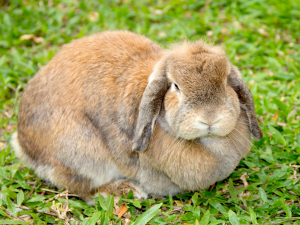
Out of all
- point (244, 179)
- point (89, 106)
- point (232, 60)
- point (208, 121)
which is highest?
point (208, 121)

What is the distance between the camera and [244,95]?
3.61 meters

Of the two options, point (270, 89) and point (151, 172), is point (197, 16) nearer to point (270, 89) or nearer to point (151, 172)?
point (270, 89)

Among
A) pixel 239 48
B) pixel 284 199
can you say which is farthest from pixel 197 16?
pixel 284 199

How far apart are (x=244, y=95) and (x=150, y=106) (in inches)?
38.1

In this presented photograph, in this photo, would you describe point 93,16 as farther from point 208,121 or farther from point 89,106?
point 208,121

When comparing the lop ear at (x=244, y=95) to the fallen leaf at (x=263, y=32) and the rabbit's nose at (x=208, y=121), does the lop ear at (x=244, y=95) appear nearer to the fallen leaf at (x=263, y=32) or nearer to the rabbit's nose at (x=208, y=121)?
the rabbit's nose at (x=208, y=121)

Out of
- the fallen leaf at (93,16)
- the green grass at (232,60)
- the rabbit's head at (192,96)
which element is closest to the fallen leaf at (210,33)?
the green grass at (232,60)

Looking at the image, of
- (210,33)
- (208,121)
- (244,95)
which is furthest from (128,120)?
(210,33)

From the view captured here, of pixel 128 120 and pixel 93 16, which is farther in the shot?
pixel 93 16

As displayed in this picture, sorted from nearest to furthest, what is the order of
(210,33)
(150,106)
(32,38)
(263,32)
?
(150,106) → (263,32) → (210,33) → (32,38)

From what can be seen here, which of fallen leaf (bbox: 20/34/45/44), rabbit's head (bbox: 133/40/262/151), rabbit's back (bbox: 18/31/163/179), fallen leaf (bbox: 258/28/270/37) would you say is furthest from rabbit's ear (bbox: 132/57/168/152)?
fallen leaf (bbox: 20/34/45/44)

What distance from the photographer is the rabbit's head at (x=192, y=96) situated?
311 centimetres

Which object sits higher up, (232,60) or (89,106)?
(89,106)

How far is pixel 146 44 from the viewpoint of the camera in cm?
412
